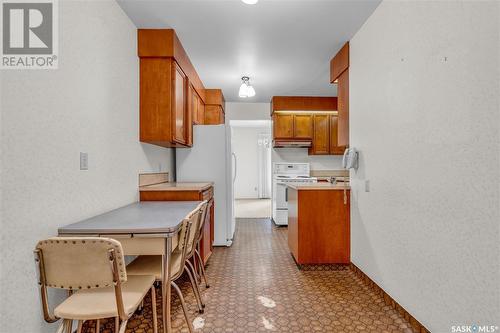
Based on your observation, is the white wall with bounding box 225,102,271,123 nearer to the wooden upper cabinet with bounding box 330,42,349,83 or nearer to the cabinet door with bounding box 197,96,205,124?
the cabinet door with bounding box 197,96,205,124

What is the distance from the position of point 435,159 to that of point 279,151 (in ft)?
13.7

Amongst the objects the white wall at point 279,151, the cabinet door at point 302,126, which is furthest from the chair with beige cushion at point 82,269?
the white wall at point 279,151

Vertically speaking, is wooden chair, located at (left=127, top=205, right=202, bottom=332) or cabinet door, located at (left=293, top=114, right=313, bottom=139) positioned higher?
cabinet door, located at (left=293, top=114, right=313, bottom=139)

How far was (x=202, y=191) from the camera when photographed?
9.61 ft

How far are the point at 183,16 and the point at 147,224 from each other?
198 cm

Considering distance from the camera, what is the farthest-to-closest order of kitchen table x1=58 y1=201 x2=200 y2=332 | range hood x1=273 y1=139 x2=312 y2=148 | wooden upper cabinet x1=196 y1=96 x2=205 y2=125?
1. range hood x1=273 y1=139 x2=312 y2=148
2. wooden upper cabinet x1=196 y1=96 x2=205 y2=125
3. kitchen table x1=58 y1=201 x2=200 y2=332

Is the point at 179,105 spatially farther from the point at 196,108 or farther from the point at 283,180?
the point at 283,180

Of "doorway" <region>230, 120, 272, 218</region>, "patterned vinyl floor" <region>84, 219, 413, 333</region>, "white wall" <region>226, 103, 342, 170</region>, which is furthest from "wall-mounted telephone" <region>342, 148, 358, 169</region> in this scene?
"doorway" <region>230, 120, 272, 218</region>

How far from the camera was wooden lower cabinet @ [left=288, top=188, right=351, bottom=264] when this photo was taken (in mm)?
→ 3113

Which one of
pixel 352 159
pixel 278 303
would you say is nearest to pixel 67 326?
pixel 278 303

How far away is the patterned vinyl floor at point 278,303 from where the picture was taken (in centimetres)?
199

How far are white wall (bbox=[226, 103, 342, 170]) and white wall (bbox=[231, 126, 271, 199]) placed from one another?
3.49 metres

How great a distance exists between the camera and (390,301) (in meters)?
2.26

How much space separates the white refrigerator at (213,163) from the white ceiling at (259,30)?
3.17 ft
